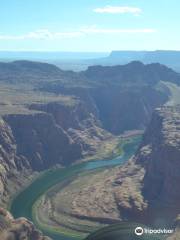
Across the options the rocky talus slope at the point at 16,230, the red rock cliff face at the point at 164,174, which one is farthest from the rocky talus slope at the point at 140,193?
the rocky talus slope at the point at 16,230

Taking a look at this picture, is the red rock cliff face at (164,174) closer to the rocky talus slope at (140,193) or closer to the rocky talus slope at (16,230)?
the rocky talus slope at (140,193)

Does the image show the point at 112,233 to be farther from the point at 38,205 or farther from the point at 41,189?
the point at 41,189

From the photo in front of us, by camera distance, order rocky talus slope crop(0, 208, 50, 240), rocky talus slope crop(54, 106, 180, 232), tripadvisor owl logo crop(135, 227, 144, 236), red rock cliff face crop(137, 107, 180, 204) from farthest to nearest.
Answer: red rock cliff face crop(137, 107, 180, 204)
rocky talus slope crop(54, 106, 180, 232)
rocky talus slope crop(0, 208, 50, 240)
tripadvisor owl logo crop(135, 227, 144, 236)

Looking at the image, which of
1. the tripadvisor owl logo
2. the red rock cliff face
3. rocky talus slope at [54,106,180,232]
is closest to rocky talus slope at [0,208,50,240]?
rocky talus slope at [54,106,180,232]

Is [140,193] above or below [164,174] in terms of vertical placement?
below

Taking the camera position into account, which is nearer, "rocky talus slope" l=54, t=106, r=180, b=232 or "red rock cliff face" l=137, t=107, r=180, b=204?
"rocky talus slope" l=54, t=106, r=180, b=232

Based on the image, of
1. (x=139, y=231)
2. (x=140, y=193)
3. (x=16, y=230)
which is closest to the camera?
(x=139, y=231)

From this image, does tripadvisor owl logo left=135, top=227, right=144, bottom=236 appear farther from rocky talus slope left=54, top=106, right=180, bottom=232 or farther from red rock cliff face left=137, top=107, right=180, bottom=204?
red rock cliff face left=137, top=107, right=180, bottom=204

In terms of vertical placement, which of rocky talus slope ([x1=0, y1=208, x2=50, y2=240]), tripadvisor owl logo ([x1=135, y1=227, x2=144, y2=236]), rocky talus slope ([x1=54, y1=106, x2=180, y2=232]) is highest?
tripadvisor owl logo ([x1=135, y1=227, x2=144, y2=236])

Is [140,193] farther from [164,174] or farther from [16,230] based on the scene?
[16,230]

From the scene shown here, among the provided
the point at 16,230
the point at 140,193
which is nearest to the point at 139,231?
the point at 16,230
